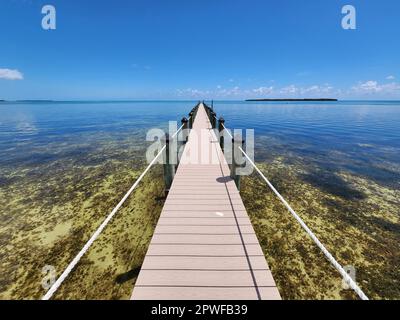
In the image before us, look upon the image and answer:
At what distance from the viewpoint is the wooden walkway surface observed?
111 inches

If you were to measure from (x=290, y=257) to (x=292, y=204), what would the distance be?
3212 mm

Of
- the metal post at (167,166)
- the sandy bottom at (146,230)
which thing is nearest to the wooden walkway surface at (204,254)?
the metal post at (167,166)

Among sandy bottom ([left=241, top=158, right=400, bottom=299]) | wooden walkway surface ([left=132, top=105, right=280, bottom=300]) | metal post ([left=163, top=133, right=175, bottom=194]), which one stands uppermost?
metal post ([left=163, top=133, right=175, bottom=194])

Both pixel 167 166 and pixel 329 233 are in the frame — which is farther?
pixel 167 166

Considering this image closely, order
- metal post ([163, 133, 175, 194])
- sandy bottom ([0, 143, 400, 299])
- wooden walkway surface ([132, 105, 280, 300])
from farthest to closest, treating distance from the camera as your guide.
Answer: metal post ([163, 133, 175, 194])
sandy bottom ([0, 143, 400, 299])
wooden walkway surface ([132, 105, 280, 300])

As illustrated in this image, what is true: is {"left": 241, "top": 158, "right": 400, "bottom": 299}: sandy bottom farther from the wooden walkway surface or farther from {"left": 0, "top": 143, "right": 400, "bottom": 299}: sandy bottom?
the wooden walkway surface

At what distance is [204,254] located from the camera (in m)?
3.45

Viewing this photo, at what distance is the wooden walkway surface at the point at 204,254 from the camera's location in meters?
2.81

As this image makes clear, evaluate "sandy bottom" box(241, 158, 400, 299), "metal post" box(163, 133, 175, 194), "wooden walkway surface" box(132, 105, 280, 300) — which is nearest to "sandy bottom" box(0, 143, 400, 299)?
"sandy bottom" box(241, 158, 400, 299)

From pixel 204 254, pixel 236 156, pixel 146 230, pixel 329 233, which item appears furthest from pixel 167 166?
pixel 329 233

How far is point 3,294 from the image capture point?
423 centimetres

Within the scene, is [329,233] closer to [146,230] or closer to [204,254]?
[204,254]
